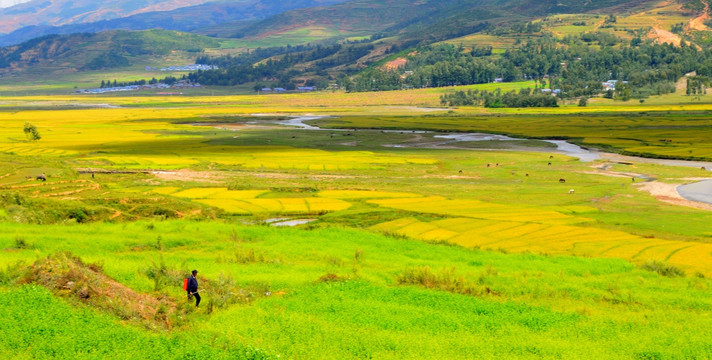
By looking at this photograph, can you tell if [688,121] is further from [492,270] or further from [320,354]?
[320,354]

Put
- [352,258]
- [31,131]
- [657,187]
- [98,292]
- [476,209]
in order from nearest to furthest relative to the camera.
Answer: [98,292], [352,258], [476,209], [657,187], [31,131]

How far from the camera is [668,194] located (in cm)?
6881

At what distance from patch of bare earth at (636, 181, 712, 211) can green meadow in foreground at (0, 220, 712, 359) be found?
30632 mm

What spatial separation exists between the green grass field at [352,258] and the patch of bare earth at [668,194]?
79.4 inches

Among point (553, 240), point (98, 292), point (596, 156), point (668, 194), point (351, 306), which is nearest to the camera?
point (98, 292)

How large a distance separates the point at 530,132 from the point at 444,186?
64.5 metres

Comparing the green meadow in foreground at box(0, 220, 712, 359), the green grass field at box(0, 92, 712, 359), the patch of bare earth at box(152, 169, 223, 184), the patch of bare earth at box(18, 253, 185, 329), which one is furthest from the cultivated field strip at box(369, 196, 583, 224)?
the patch of bare earth at box(18, 253, 185, 329)

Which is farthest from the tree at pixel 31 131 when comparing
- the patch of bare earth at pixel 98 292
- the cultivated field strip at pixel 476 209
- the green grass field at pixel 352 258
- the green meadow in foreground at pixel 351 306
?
the patch of bare earth at pixel 98 292

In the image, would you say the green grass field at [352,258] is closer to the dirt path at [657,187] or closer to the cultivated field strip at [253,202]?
the cultivated field strip at [253,202]

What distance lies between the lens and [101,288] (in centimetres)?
2388

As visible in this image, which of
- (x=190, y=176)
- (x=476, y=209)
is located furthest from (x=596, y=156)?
(x=190, y=176)

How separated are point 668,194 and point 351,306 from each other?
5458 centimetres

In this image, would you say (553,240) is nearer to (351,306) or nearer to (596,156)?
(351,306)

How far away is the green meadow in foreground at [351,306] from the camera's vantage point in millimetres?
21125
